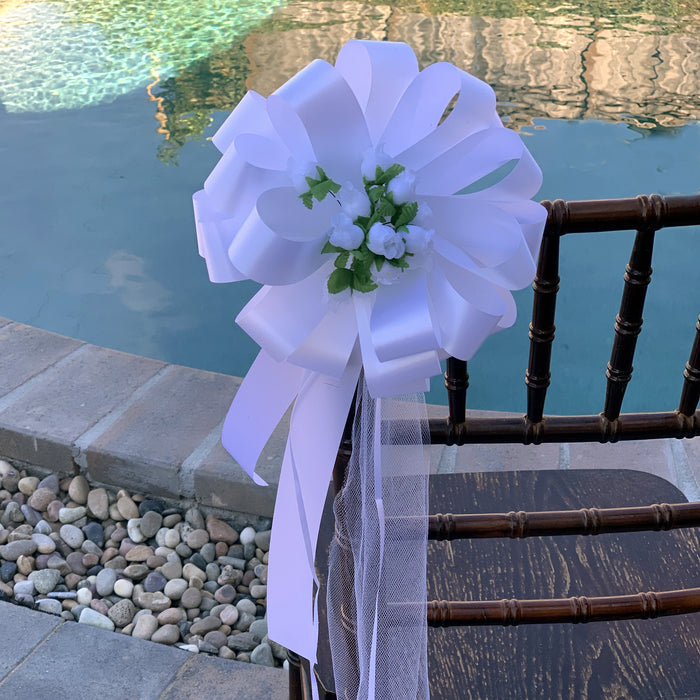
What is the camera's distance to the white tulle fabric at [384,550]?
1.94 feet

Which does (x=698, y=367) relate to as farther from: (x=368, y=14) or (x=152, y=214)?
(x=368, y=14)

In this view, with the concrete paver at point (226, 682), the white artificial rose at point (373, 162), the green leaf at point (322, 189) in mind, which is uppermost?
the white artificial rose at point (373, 162)

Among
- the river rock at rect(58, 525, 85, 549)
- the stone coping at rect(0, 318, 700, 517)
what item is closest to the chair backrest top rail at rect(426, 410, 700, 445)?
the stone coping at rect(0, 318, 700, 517)

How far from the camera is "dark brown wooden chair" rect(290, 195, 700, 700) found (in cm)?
65

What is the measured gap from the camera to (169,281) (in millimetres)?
3176

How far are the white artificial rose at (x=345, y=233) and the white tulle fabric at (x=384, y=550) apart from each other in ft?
0.41

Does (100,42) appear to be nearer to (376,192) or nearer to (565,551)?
(565,551)

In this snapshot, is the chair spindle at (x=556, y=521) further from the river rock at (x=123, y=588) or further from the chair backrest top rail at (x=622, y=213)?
the river rock at (x=123, y=588)

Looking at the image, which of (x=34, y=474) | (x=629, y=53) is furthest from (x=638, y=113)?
(x=34, y=474)

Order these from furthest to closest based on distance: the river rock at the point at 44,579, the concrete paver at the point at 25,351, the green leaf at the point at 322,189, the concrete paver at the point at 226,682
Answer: the concrete paver at the point at 25,351 < the river rock at the point at 44,579 < the concrete paver at the point at 226,682 < the green leaf at the point at 322,189

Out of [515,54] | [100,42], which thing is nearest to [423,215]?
[515,54]

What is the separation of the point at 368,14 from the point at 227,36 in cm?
98

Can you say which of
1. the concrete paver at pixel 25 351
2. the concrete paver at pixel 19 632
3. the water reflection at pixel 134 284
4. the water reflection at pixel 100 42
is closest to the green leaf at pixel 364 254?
the concrete paver at pixel 19 632

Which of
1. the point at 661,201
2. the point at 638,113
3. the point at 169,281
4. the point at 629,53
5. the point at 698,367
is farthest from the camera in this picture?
the point at 629,53
